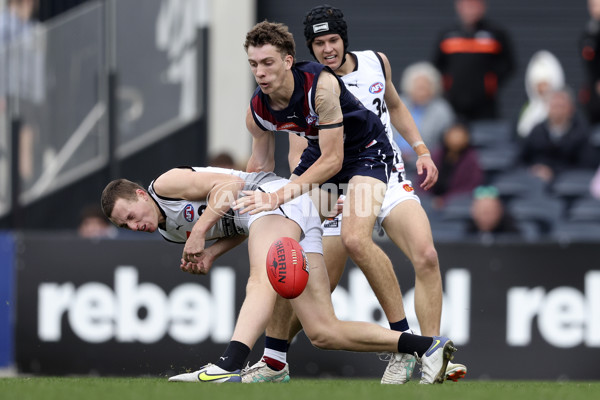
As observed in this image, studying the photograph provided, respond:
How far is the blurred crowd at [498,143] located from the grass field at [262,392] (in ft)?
12.8

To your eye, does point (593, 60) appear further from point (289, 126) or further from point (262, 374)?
point (262, 374)

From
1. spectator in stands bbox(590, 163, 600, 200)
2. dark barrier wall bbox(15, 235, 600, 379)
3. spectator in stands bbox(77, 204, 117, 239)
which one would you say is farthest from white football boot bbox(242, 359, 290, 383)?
spectator in stands bbox(590, 163, 600, 200)

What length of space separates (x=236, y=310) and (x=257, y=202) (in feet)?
10.9

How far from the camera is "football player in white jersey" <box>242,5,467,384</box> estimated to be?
261 inches

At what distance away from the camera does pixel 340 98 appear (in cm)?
636

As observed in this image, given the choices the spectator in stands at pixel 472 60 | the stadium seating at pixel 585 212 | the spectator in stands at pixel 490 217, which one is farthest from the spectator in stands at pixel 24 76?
the stadium seating at pixel 585 212

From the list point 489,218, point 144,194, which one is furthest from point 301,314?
point 489,218

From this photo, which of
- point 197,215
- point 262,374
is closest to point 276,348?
point 262,374

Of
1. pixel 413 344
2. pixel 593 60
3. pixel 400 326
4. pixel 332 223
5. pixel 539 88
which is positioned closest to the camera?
pixel 413 344

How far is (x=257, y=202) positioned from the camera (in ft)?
19.2

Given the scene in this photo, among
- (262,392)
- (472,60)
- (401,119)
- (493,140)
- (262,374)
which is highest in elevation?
(472,60)

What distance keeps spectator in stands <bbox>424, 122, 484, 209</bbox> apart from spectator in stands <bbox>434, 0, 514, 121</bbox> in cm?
85

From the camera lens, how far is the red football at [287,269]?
5.89 meters

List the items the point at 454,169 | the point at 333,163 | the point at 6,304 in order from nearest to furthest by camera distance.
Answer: the point at 333,163 < the point at 6,304 < the point at 454,169
